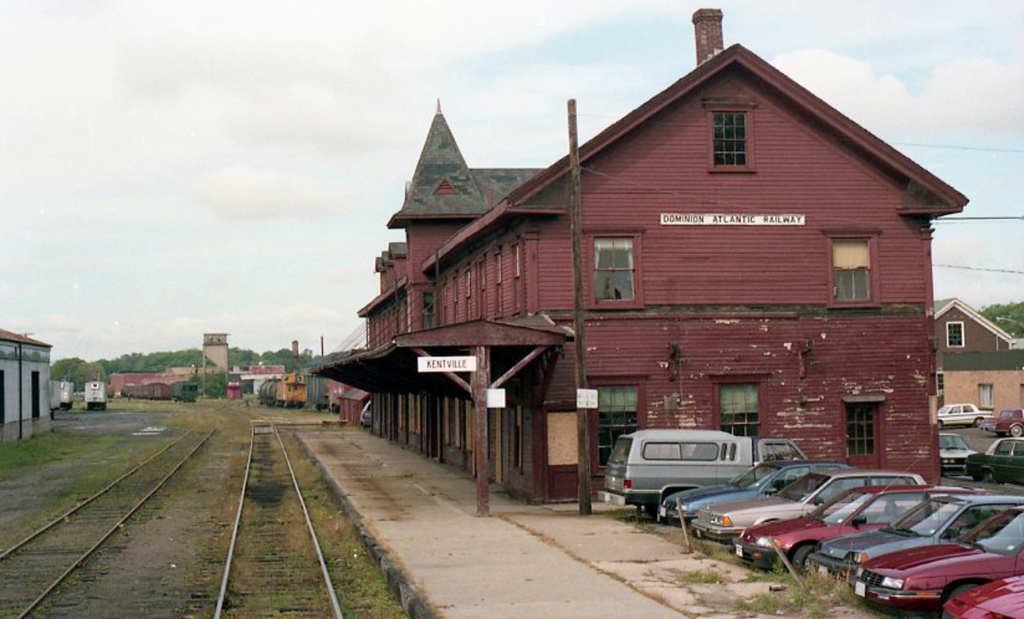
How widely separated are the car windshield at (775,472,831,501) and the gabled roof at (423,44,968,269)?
10.7 m

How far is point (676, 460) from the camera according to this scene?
23922mm

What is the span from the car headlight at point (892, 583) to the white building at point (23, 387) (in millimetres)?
45914

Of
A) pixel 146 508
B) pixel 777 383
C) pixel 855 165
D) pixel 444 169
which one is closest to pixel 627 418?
pixel 777 383

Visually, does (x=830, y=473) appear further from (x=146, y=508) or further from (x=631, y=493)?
(x=146, y=508)

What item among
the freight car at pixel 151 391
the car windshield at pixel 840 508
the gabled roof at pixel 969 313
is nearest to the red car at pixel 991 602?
the car windshield at pixel 840 508

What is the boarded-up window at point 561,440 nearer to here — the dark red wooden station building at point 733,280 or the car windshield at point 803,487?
the dark red wooden station building at point 733,280

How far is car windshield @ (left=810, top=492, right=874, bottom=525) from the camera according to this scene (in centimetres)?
1667

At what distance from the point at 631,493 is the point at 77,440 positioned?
4132cm

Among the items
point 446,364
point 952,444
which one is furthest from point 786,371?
point 952,444

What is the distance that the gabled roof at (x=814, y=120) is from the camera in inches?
1102

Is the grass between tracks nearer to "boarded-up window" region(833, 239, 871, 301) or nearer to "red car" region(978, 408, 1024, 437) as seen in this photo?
"boarded-up window" region(833, 239, 871, 301)

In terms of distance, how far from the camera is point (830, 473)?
19.0 m

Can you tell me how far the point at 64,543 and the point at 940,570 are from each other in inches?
614

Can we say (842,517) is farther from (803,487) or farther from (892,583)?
(892,583)
